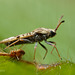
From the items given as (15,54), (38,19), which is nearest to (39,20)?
(38,19)

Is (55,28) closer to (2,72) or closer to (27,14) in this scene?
(27,14)

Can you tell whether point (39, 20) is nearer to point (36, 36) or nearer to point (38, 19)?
point (38, 19)

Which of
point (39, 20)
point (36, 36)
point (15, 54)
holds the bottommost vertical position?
point (15, 54)

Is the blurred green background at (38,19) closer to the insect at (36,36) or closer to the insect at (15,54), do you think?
the insect at (36,36)

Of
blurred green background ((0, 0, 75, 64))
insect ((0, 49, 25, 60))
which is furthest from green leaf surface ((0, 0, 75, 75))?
insect ((0, 49, 25, 60))

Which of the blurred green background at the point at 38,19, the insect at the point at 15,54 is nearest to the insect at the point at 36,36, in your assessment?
the blurred green background at the point at 38,19

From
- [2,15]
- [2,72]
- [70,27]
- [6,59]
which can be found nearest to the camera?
[2,72]

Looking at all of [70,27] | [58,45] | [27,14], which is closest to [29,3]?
[27,14]

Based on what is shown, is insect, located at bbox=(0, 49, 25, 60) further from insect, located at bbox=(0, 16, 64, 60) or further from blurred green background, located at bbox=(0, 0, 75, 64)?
insect, located at bbox=(0, 16, 64, 60)
